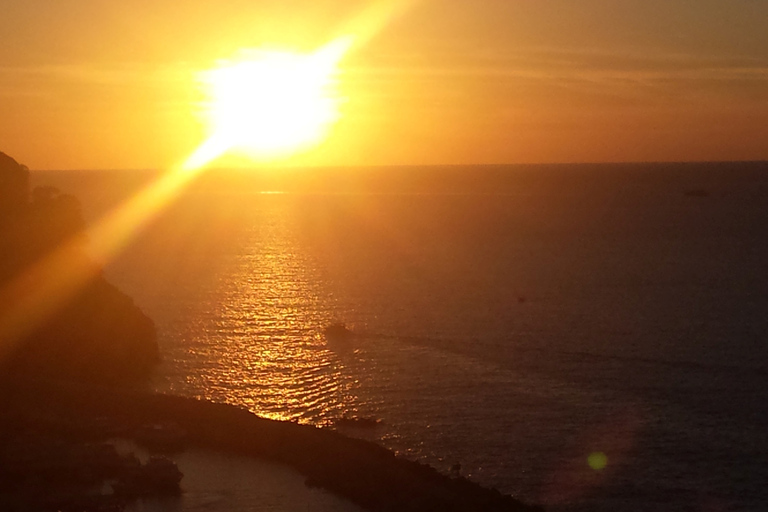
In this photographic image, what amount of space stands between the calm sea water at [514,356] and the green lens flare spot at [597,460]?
101 millimetres

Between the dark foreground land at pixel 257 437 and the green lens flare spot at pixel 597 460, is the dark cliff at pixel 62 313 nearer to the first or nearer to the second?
the dark foreground land at pixel 257 437

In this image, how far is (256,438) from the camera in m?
38.4

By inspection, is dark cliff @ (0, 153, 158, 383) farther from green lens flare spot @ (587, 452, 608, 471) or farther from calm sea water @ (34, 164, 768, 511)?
green lens flare spot @ (587, 452, 608, 471)

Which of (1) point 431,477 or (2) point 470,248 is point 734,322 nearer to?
(1) point 431,477

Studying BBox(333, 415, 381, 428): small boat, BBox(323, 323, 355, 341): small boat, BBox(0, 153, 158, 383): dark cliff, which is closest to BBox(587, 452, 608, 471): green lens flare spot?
BBox(333, 415, 381, 428): small boat

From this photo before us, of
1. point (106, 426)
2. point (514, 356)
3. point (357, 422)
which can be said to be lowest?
point (106, 426)

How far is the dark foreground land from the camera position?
1261 inches

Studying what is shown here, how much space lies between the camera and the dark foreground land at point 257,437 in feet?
105

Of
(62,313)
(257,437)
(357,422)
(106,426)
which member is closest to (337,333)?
(62,313)

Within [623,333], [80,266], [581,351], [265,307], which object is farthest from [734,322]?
[80,266]

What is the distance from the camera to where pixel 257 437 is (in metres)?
38.4

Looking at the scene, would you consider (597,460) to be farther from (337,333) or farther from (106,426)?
(337,333)

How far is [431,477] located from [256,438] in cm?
911

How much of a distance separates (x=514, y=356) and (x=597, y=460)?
17669 millimetres
